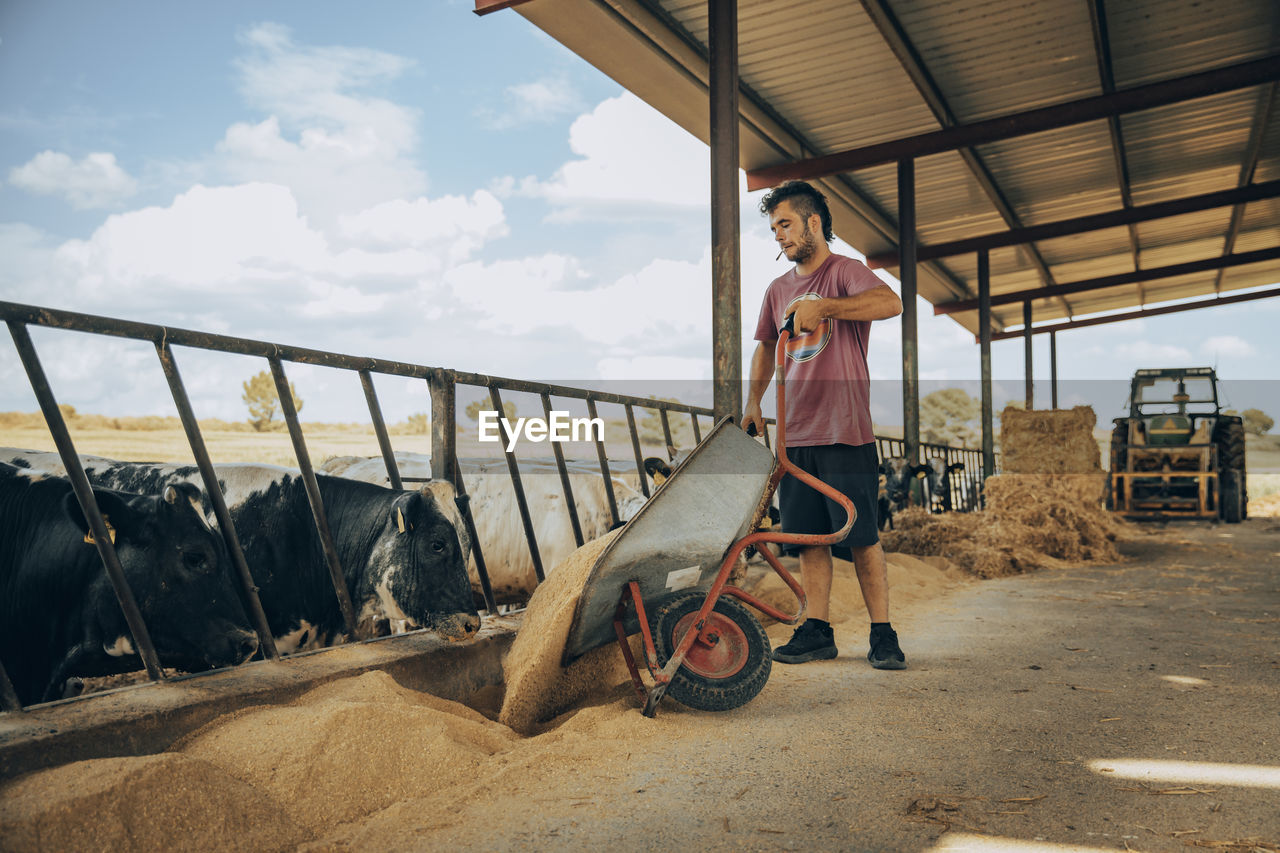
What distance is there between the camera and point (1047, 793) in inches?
72.4

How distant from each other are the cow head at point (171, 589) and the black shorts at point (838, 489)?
6.11 ft

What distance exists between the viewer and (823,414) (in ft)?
10.0

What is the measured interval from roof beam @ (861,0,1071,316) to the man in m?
3.69

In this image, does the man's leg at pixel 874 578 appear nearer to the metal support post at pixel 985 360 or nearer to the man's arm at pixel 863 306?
the man's arm at pixel 863 306

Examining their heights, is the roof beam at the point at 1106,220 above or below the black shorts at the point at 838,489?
above

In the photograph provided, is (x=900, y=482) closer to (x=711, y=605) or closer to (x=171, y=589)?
(x=711, y=605)

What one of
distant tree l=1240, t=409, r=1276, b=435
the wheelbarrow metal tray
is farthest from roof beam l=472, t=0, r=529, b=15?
distant tree l=1240, t=409, r=1276, b=435

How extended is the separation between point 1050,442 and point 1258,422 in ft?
112

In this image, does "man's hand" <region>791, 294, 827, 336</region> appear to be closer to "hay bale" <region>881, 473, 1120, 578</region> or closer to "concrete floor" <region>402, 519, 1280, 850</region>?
"concrete floor" <region>402, 519, 1280, 850</region>

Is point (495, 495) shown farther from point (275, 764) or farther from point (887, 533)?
point (275, 764)

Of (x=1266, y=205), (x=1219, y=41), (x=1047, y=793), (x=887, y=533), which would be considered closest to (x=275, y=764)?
(x=1047, y=793)

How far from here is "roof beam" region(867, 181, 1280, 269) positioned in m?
11.3

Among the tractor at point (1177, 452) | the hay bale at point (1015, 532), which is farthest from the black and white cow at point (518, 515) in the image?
the tractor at point (1177, 452)

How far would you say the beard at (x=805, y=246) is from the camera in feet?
10.3
